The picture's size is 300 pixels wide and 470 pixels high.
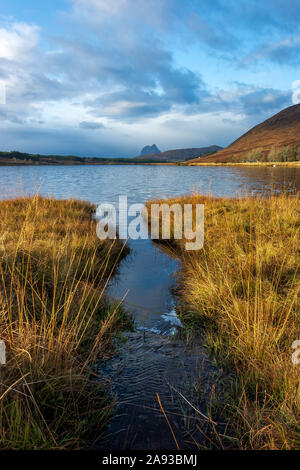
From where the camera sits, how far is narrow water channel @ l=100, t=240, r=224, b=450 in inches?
91.8

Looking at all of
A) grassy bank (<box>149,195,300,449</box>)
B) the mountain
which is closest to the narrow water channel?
grassy bank (<box>149,195,300,449</box>)

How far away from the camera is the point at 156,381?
3010 millimetres

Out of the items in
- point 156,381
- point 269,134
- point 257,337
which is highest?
point 269,134

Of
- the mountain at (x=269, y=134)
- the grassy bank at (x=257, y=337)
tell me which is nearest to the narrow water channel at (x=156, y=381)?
the grassy bank at (x=257, y=337)

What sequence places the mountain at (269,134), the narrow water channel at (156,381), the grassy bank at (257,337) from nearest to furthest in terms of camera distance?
the grassy bank at (257,337), the narrow water channel at (156,381), the mountain at (269,134)

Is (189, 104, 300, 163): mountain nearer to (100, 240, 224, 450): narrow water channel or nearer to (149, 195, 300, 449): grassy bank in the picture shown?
(149, 195, 300, 449): grassy bank

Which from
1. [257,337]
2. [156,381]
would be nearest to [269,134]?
[257,337]

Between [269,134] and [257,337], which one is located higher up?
[269,134]

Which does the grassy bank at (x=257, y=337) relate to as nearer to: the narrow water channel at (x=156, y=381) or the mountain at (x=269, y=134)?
the narrow water channel at (x=156, y=381)

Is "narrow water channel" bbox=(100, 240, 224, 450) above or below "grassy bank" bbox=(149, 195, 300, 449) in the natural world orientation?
below

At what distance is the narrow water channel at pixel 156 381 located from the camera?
7.65 ft

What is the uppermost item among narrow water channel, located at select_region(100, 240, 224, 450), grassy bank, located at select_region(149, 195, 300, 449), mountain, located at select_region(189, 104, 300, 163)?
mountain, located at select_region(189, 104, 300, 163)

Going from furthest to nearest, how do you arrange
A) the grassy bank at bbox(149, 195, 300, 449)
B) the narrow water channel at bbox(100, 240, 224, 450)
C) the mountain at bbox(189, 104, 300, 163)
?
the mountain at bbox(189, 104, 300, 163) < the narrow water channel at bbox(100, 240, 224, 450) < the grassy bank at bbox(149, 195, 300, 449)

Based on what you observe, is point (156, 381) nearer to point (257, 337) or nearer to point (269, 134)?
point (257, 337)
